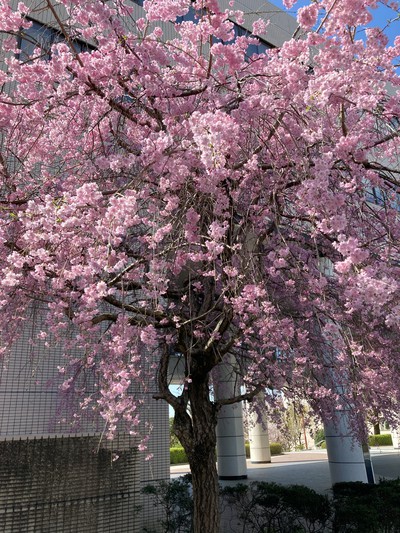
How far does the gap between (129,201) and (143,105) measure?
149 cm

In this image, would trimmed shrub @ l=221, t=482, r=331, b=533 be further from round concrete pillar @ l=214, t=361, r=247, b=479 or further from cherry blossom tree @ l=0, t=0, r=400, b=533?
round concrete pillar @ l=214, t=361, r=247, b=479

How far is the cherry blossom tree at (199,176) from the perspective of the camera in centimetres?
340

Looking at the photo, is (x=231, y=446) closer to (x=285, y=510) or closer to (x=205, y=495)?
(x=285, y=510)

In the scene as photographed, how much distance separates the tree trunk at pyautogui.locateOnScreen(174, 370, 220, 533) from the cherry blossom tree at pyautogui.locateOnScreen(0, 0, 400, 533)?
0.05 feet

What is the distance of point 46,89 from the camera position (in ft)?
13.0

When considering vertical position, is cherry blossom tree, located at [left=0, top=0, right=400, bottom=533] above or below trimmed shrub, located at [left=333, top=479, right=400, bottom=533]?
above

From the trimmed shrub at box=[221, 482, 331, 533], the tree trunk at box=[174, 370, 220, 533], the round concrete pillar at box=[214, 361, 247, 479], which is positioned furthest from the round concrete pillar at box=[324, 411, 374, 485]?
the tree trunk at box=[174, 370, 220, 533]

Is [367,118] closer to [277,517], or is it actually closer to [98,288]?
[98,288]

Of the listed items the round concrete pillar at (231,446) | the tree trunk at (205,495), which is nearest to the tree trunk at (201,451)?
the tree trunk at (205,495)

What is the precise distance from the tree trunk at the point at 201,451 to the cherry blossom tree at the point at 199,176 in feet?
0.05

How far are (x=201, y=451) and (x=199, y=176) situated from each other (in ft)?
9.97

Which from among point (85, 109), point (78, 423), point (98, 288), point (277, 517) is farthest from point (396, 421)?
point (85, 109)

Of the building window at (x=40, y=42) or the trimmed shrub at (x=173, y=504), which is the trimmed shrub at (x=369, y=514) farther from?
the building window at (x=40, y=42)

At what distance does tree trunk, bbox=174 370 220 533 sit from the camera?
15.3ft
